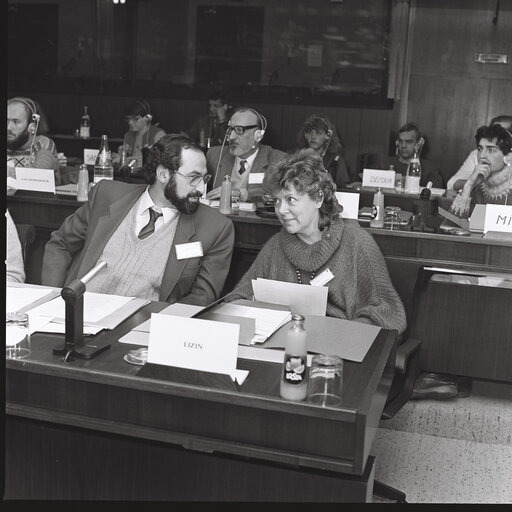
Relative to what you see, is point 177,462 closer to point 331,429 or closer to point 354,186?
point 331,429

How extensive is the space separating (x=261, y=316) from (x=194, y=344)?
0.58m

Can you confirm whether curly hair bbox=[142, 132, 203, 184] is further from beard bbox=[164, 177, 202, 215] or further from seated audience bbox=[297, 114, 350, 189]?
seated audience bbox=[297, 114, 350, 189]

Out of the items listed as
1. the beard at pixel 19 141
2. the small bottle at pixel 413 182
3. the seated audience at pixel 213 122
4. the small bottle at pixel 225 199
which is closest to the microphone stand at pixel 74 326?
the small bottle at pixel 225 199

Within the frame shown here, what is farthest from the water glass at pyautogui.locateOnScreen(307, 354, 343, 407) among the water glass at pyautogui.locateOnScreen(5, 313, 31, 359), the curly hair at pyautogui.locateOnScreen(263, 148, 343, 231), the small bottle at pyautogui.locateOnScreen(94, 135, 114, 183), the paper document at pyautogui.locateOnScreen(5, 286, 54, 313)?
the small bottle at pyautogui.locateOnScreen(94, 135, 114, 183)

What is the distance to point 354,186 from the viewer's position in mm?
5988

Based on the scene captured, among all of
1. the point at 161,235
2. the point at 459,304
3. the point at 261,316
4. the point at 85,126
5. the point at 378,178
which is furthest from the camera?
the point at 85,126

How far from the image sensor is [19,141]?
489 cm

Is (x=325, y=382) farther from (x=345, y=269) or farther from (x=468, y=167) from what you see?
(x=468, y=167)

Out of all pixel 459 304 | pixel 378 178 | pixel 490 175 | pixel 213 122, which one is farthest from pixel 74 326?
pixel 213 122

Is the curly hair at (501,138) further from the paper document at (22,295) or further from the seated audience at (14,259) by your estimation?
the paper document at (22,295)

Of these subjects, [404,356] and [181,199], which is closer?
[404,356]

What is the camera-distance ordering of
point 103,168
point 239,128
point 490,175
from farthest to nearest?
1. point 239,128
2. point 490,175
3. point 103,168

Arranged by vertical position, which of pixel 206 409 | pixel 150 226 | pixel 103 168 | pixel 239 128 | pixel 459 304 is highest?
pixel 239 128

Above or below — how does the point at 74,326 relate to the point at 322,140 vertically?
below
